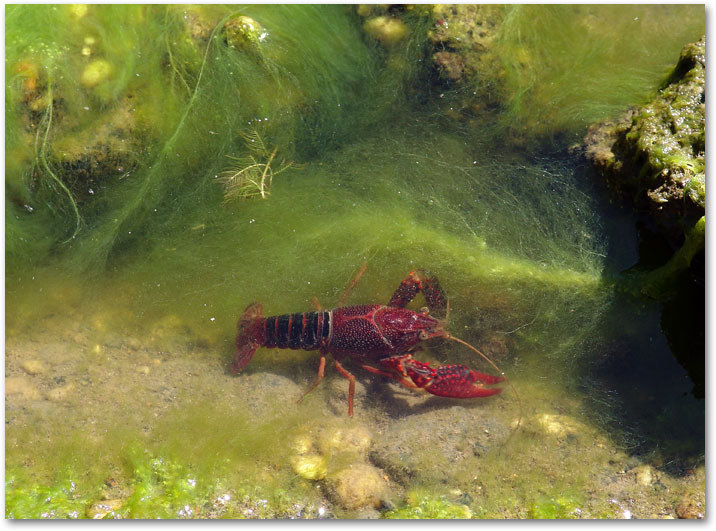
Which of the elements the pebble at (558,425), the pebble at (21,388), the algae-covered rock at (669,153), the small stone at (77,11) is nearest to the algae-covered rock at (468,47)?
the algae-covered rock at (669,153)

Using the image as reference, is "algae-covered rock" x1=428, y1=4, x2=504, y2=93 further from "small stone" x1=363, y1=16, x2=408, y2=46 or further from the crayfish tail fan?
the crayfish tail fan

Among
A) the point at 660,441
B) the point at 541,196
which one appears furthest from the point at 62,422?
the point at 660,441

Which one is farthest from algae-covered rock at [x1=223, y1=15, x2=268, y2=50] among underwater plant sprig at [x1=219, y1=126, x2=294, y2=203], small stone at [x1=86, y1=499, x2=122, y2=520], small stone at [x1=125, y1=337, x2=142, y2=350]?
small stone at [x1=86, y1=499, x2=122, y2=520]

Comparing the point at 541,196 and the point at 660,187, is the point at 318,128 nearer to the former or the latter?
the point at 541,196

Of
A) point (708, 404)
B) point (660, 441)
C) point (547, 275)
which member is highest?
point (547, 275)

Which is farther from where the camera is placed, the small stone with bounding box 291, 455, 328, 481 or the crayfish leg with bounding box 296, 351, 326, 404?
the crayfish leg with bounding box 296, 351, 326, 404

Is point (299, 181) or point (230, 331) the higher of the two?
point (299, 181)

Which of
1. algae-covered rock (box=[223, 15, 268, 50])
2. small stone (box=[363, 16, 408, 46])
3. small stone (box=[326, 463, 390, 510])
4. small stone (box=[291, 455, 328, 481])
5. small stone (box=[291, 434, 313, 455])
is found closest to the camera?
small stone (box=[326, 463, 390, 510])
